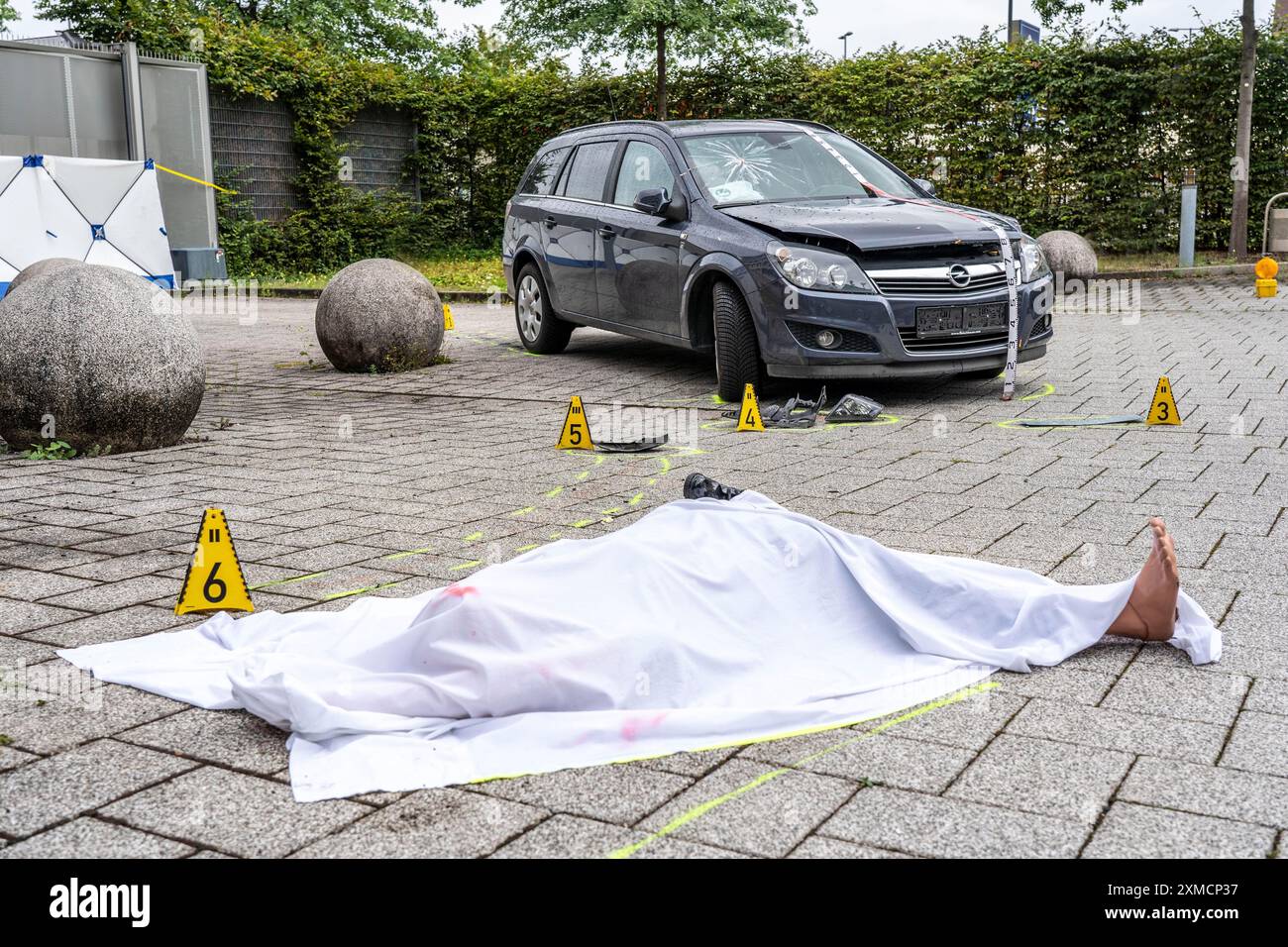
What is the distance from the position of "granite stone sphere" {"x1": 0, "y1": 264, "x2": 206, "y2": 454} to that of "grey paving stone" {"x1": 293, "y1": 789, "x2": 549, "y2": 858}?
492 cm

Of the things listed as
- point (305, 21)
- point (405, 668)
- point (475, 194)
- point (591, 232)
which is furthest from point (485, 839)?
point (305, 21)

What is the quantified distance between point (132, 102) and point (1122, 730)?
1857 cm

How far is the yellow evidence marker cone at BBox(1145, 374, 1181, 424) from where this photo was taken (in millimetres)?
7305

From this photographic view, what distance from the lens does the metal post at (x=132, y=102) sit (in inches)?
717

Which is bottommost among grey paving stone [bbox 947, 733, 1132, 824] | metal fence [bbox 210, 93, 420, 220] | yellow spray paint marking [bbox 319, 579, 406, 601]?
grey paving stone [bbox 947, 733, 1132, 824]

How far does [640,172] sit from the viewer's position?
32.4 feet

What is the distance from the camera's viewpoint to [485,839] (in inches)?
101

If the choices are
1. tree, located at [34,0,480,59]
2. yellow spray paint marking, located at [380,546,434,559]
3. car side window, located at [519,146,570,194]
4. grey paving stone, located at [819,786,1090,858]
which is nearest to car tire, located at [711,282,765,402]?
car side window, located at [519,146,570,194]

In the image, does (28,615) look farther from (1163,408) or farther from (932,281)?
(1163,408)

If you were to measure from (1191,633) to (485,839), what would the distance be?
215cm

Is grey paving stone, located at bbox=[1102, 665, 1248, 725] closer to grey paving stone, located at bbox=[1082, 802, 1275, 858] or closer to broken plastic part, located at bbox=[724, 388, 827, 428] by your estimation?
→ grey paving stone, located at bbox=[1082, 802, 1275, 858]

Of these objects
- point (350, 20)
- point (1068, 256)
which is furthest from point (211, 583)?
point (350, 20)

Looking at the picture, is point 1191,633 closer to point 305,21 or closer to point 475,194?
point 475,194

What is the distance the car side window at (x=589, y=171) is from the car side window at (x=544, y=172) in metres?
0.25
